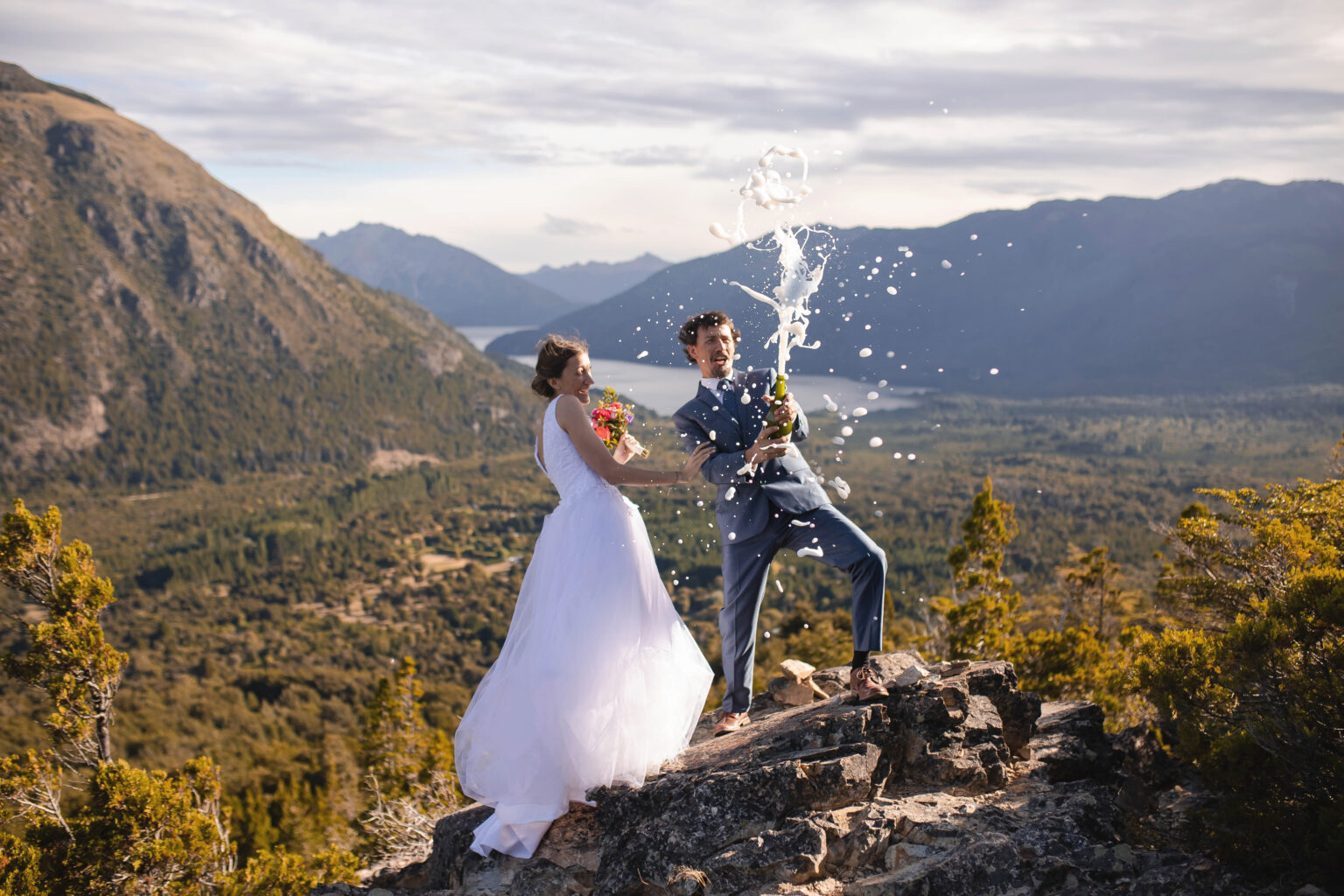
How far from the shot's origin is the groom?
5.39 meters

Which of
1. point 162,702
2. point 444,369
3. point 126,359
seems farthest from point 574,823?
point 444,369

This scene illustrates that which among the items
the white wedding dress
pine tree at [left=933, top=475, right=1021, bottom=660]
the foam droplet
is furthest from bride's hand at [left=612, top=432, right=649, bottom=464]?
pine tree at [left=933, top=475, right=1021, bottom=660]

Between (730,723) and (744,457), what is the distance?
216cm

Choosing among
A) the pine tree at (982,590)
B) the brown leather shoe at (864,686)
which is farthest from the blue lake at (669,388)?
the pine tree at (982,590)

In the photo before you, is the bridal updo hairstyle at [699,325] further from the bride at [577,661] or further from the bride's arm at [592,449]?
the bride's arm at [592,449]

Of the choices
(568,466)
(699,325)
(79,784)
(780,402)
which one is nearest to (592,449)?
(568,466)

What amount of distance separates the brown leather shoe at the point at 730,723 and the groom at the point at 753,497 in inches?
25.9

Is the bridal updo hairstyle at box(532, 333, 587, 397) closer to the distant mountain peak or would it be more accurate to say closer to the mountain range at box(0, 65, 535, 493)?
the mountain range at box(0, 65, 535, 493)

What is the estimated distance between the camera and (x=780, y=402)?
5445 millimetres

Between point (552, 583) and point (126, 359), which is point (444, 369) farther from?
point (552, 583)

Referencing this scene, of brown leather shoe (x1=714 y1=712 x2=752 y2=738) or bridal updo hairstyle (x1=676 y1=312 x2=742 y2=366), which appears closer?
bridal updo hairstyle (x1=676 y1=312 x2=742 y2=366)

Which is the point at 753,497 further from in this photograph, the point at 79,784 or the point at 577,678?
the point at 79,784

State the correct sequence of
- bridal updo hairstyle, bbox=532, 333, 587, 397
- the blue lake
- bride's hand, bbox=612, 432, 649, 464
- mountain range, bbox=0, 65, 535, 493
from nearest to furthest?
bridal updo hairstyle, bbox=532, 333, 587, 397 → the blue lake → bride's hand, bbox=612, 432, 649, 464 → mountain range, bbox=0, 65, 535, 493

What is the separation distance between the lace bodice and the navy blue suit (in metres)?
0.68
